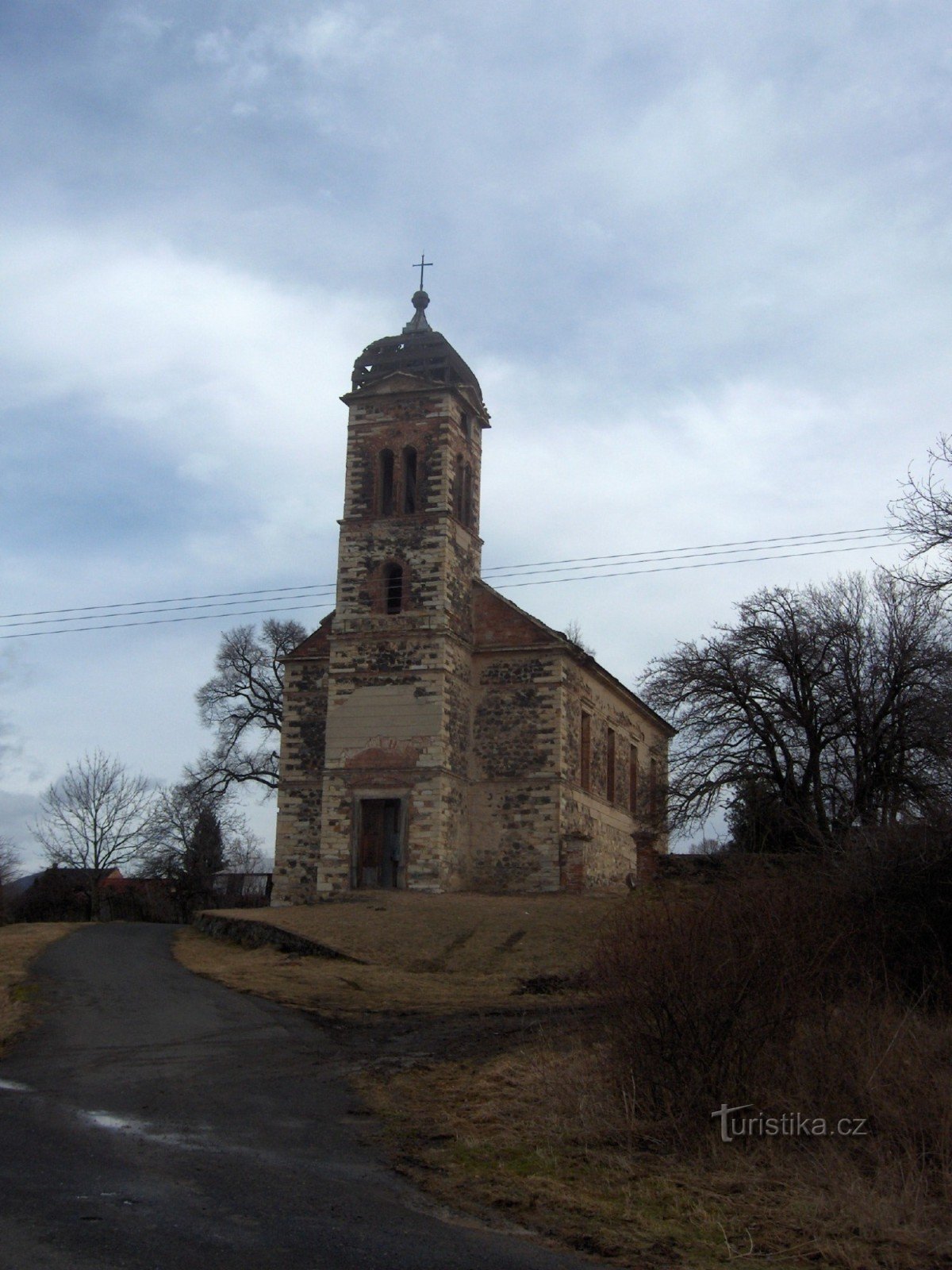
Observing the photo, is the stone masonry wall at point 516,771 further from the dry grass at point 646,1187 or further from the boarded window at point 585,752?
the dry grass at point 646,1187

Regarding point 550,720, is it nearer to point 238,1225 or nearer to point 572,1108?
point 572,1108

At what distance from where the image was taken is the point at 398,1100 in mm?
10172

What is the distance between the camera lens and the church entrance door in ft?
99.3

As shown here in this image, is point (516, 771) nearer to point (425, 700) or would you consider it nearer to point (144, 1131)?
point (425, 700)

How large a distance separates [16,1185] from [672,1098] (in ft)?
14.6

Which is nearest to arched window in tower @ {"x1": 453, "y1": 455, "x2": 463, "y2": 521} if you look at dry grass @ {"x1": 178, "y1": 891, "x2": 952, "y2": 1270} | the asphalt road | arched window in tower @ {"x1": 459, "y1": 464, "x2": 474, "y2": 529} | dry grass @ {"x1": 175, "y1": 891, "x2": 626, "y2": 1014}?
arched window in tower @ {"x1": 459, "y1": 464, "x2": 474, "y2": 529}

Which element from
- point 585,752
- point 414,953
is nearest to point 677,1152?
point 414,953

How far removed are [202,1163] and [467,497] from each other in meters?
27.3

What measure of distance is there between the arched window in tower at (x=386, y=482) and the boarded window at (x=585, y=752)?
843 cm

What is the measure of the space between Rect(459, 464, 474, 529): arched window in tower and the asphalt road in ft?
69.8

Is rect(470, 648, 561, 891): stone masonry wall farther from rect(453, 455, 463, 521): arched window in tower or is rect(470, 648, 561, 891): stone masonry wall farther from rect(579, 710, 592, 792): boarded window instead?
rect(453, 455, 463, 521): arched window in tower

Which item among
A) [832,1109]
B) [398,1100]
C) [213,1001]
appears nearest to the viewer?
[832,1109]

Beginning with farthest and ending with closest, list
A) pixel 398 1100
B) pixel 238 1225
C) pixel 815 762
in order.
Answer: pixel 815 762
pixel 398 1100
pixel 238 1225

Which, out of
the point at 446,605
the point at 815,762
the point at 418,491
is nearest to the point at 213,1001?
the point at 815,762
